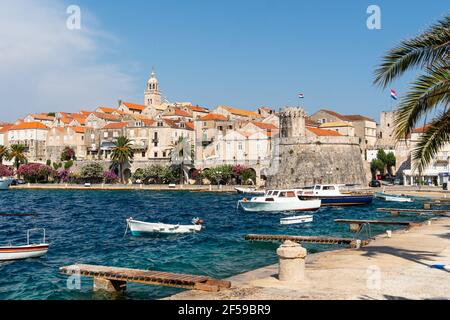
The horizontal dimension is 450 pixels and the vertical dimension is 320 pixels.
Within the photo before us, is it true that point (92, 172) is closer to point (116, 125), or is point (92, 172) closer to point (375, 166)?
point (116, 125)

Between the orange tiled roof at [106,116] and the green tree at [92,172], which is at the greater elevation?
the orange tiled roof at [106,116]

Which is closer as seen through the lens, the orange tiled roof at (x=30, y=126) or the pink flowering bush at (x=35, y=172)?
the pink flowering bush at (x=35, y=172)

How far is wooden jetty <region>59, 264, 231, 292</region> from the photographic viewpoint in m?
13.0

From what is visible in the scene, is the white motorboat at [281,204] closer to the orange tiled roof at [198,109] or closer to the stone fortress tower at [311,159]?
Result: the stone fortress tower at [311,159]

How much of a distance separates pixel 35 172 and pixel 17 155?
28.8 ft

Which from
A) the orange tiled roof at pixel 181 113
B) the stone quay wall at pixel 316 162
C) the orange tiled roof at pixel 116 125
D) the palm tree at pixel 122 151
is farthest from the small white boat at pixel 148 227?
the orange tiled roof at pixel 181 113

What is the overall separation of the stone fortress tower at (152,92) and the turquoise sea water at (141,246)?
357ft

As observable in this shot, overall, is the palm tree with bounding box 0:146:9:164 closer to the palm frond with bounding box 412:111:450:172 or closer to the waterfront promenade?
Result: the waterfront promenade

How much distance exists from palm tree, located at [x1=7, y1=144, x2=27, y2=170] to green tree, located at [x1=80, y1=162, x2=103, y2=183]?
16.9 metres

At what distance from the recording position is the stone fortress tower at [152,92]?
6171 inches

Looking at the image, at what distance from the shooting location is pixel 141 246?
27266 millimetres

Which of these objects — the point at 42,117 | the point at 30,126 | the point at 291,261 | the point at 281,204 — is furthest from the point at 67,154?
the point at 291,261
